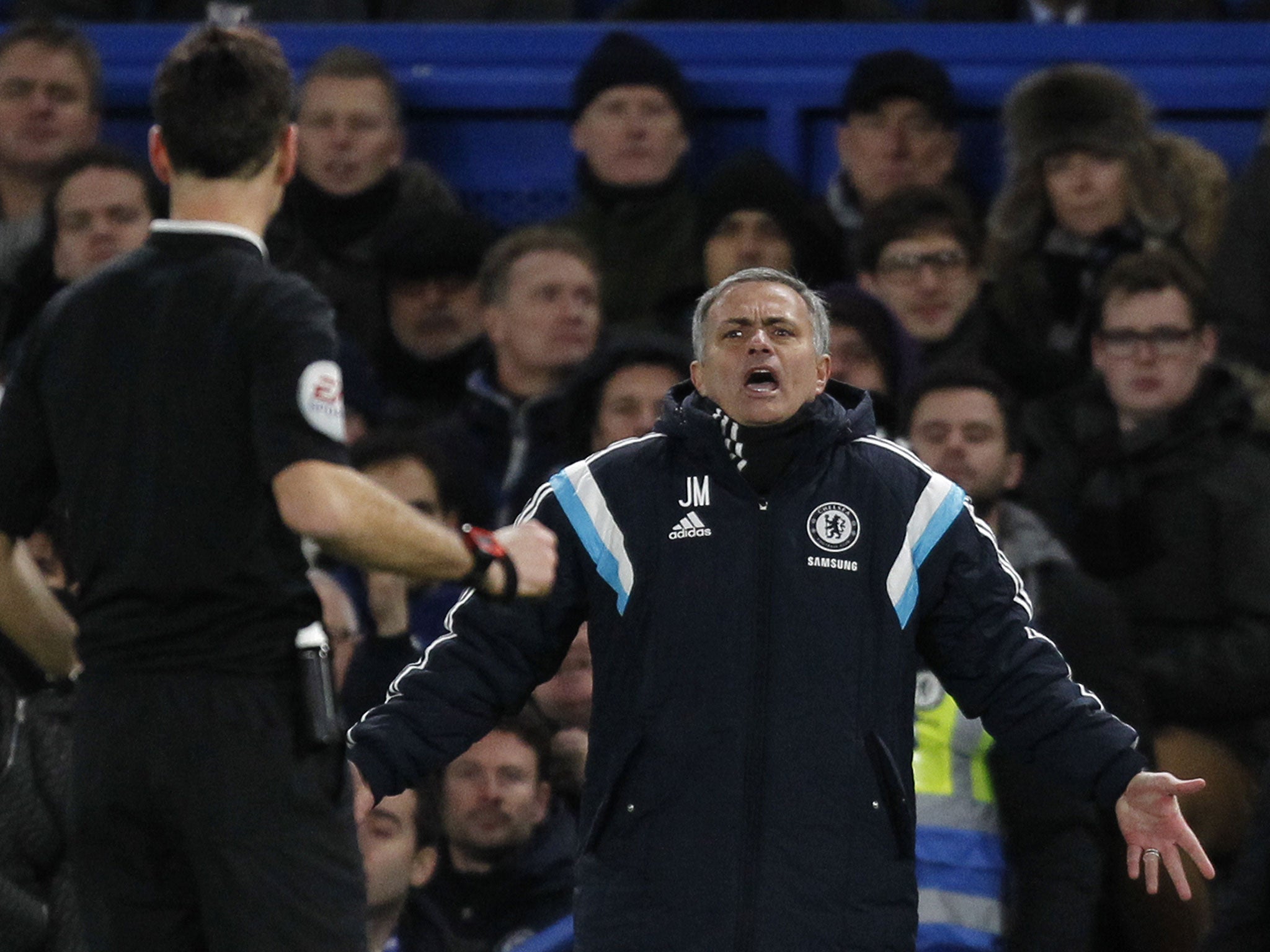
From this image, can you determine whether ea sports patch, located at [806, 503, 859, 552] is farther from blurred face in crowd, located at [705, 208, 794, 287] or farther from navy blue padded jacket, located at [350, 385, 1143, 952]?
blurred face in crowd, located at [705, 208, 794, 287]

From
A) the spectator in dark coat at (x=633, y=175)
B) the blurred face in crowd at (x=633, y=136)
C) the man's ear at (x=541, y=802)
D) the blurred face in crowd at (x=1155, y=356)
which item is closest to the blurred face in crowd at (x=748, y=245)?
the spectator in dark coat at (x=633, y=175)

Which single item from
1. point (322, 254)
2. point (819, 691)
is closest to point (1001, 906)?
point (819, 691)

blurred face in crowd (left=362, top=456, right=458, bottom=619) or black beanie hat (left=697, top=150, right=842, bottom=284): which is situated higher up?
black beanie hat (left=697, top=150, right=842, bottom=284)

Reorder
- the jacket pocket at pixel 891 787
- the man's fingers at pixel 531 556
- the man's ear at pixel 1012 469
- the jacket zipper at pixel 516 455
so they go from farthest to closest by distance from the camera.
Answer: the jacket zipper at pixel 516 455
the man's ear at pixel 1012 469
the jacket pocket at pixel 891 787
the man's fingers at pixel 531 556

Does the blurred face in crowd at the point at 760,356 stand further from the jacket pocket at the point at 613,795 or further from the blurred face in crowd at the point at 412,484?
the blurred face in crowd at the point at 412,484

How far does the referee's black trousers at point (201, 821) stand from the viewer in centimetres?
365

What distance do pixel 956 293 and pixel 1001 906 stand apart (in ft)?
7.65

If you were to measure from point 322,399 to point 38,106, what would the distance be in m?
4.85

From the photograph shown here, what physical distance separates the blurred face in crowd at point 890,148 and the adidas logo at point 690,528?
339 centimetres

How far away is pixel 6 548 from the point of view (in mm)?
3859

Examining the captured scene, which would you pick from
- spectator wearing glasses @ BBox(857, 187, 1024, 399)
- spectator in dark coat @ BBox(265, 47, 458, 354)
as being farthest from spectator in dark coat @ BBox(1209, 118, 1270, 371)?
spectator in dark coat @ BBox(265, 47, 458, 354)

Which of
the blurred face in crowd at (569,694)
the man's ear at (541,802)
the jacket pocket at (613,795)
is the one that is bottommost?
the man's ear at (541,802)

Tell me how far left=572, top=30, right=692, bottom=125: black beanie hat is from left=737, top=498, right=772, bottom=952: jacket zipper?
12.6 ft

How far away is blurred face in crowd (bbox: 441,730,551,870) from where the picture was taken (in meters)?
5.54
